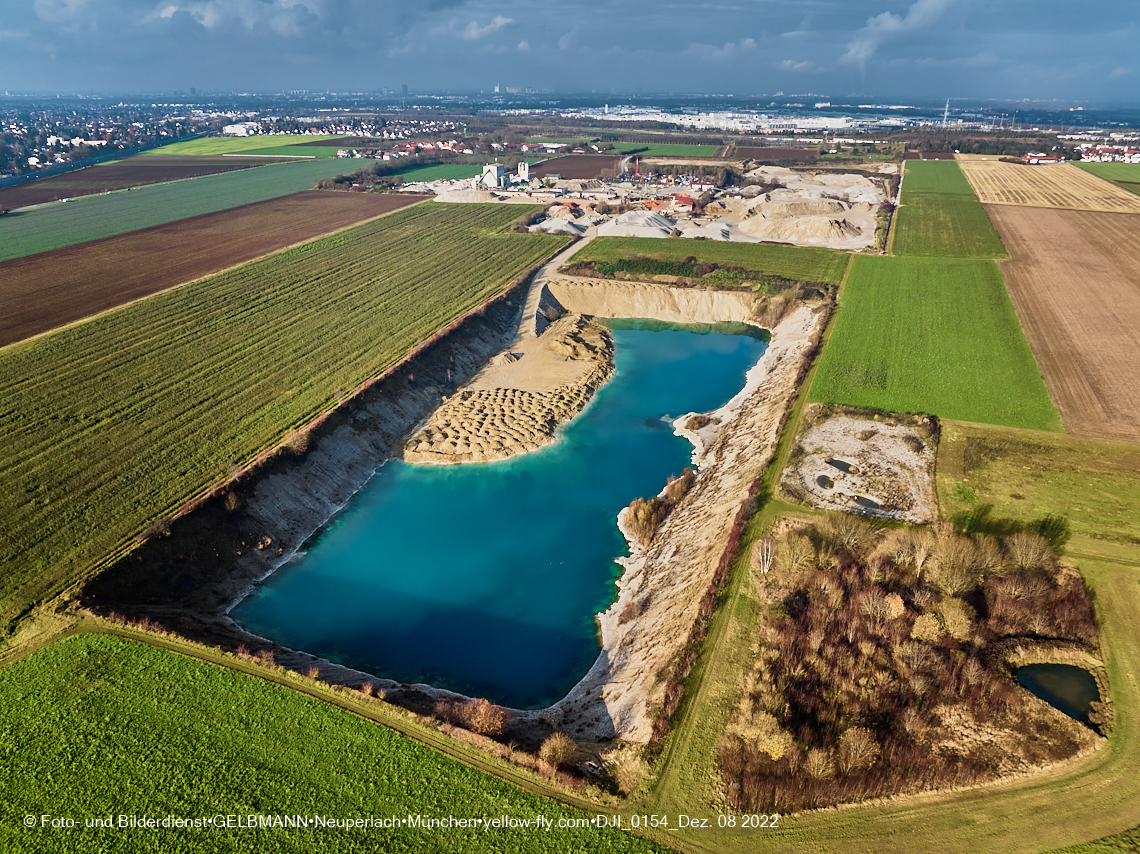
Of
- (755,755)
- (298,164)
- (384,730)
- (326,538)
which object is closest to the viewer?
(755,755)

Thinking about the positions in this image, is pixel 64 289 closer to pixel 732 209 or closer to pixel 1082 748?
pixel 1082 748

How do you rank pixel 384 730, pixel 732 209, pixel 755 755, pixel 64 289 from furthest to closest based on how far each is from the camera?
1. pixel 732 209
2. pixel 64 289
3. pixel 384 730
4. pixel 755 755

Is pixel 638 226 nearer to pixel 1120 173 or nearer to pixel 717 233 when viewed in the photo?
pixel 717 233

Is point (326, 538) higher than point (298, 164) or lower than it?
lower

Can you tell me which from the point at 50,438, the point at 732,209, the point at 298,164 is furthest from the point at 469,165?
the point at 50,438

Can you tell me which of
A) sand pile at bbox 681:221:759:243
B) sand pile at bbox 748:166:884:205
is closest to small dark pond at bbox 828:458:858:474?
sand pile at bbox 681:221:759:243

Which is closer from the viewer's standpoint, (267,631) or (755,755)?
(755,755)
